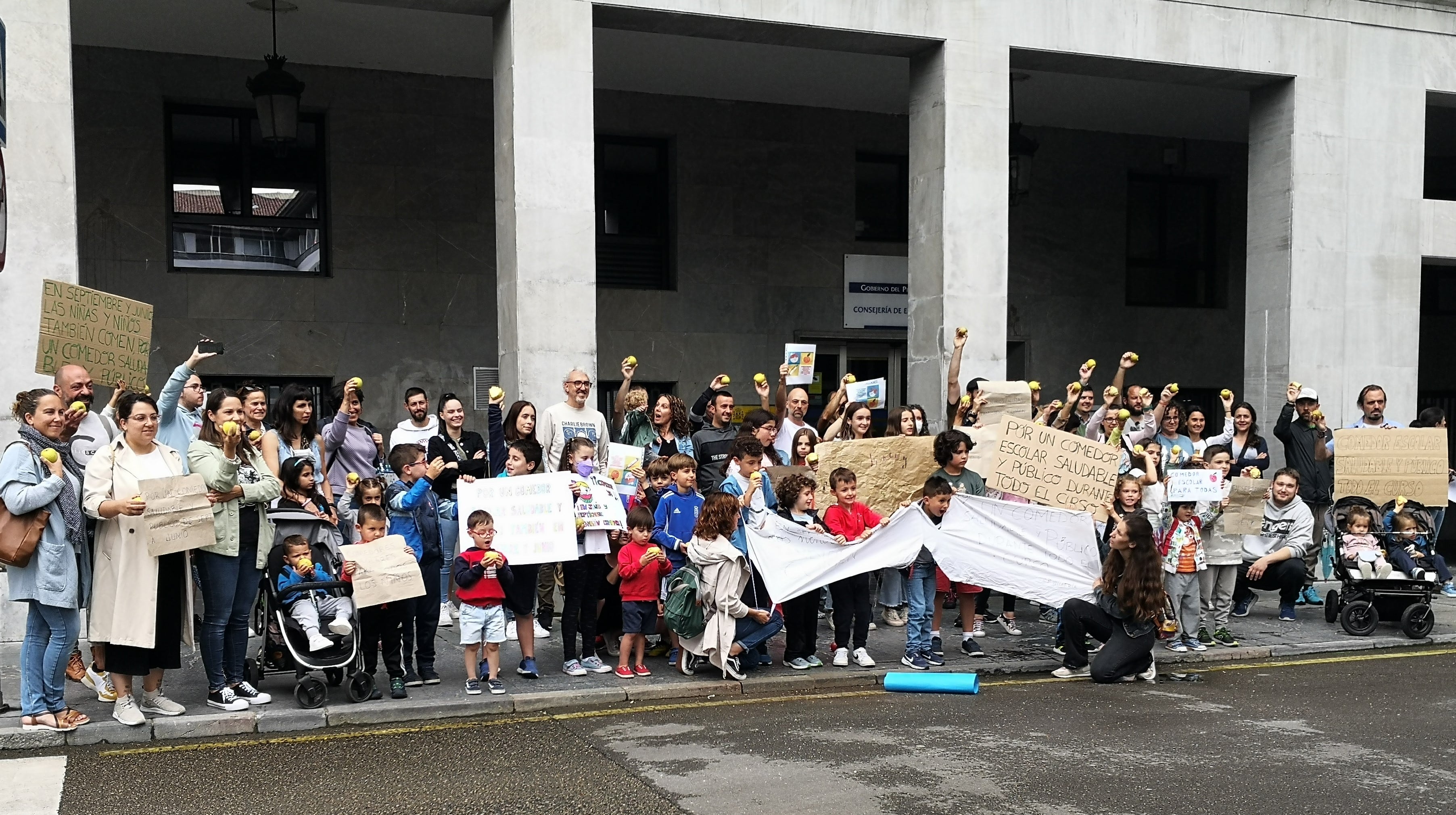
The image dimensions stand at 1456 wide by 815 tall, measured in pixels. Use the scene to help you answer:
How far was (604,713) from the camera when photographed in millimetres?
8594

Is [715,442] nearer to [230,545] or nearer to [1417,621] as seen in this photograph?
[230,545]

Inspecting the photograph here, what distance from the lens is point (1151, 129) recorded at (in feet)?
64.8

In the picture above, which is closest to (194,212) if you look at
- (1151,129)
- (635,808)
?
Result: (635,808)

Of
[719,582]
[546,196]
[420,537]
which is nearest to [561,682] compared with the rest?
[719,582]

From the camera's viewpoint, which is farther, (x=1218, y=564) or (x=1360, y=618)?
(x=1360, y=618)

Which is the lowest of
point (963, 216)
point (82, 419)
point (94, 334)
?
point (82, 419)

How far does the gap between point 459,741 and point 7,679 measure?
3734mm

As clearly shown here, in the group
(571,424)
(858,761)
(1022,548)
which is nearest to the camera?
(858,761)

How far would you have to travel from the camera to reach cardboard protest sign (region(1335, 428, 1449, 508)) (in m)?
12.9

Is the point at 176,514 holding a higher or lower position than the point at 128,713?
higher

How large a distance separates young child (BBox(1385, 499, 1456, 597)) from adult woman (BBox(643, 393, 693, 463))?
21.7 feet

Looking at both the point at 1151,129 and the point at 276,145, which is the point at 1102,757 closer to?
the point at 276,145

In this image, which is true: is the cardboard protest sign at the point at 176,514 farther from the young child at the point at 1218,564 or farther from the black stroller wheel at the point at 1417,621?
the black stroller wheel at the point at 1417,621

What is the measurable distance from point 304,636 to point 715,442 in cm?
399
